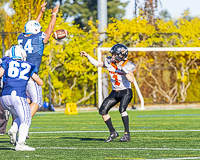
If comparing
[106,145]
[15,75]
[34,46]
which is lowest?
[106,145]

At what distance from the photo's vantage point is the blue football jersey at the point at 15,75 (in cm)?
675

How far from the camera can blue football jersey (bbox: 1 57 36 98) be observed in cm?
675

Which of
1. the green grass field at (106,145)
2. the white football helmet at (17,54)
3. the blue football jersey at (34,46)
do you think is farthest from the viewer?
the blue football jersey at (34,46)

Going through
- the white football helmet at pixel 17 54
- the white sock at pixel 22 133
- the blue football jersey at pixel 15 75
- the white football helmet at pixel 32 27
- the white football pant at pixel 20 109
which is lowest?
the white sock at pixel 22 133

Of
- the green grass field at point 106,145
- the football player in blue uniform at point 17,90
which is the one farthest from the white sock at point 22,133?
the green grass field at point 106,145

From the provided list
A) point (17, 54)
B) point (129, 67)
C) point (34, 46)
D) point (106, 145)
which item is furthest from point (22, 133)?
point (129, 67)

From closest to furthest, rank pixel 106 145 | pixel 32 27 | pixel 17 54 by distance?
pixel 17 54 < pixel 106 145 < pixel 32 27

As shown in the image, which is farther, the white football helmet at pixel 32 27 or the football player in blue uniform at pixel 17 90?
the white football helmet at pixel 32 27

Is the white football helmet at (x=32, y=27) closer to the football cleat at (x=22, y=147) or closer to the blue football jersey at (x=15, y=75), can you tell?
the blue football jersey at (x=15, y=75)

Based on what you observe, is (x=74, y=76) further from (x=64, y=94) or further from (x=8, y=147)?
(x=8, y=147)

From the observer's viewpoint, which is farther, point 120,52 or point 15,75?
point 120,52

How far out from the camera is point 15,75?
22.2 ft

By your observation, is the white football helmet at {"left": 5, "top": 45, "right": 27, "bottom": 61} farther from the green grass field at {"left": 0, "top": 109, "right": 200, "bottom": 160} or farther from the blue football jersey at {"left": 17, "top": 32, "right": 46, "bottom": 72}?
the green grass field at {"left": 0, "top": 109, "right": 200, "bottom": 160}

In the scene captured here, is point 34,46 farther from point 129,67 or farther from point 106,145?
point 106,145
